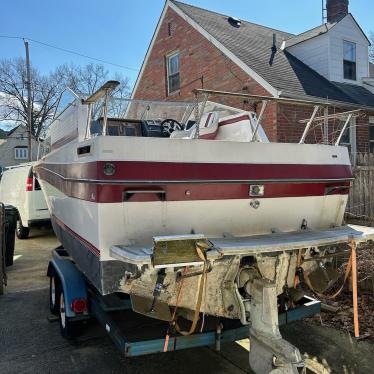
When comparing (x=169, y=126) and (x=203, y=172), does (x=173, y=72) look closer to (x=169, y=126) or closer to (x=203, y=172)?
(x=169, y=126)

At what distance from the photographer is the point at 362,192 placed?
8500 millimetres

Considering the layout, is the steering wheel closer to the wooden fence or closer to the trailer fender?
the trailer fender

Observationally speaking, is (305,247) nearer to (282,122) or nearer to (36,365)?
(36,365)

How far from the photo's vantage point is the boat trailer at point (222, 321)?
3.09 metres

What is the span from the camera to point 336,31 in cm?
1433

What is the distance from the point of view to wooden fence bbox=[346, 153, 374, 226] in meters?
8.11

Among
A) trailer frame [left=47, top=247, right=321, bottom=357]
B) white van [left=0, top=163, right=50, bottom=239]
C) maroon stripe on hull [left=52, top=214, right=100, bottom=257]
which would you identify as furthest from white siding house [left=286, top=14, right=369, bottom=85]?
maroon stripe on hull [left=52, top=214, right=100, bottom=257]

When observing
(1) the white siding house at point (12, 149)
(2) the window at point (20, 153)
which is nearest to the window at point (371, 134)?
(1) the white siding house at point (12, 149)

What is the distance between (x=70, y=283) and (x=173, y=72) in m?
12.8

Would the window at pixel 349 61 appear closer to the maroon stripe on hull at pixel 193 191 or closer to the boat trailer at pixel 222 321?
the maroon stripe on hull at pixel 193 191

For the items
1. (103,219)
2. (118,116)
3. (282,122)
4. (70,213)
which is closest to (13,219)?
(118,116)

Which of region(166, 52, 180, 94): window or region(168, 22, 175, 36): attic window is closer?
region(168, 22, 175, 36): attic window

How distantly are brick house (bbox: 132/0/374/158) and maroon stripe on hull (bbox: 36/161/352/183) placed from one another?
22.8 feet

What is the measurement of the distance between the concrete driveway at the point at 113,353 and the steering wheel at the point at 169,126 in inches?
100
